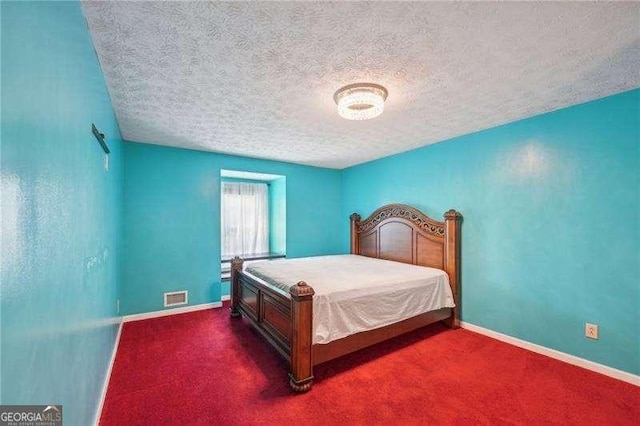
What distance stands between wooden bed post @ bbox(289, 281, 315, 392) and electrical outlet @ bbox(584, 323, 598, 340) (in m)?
2.47

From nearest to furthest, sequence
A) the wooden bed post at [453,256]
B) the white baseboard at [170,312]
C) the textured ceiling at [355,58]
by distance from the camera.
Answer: the textured ceiling at [355,58] → the wooden bed post at [453,256] → the white baseboard at [170,312]

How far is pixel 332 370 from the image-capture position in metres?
2.36

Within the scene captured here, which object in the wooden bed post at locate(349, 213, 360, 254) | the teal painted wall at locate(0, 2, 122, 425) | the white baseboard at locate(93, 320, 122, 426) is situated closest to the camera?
the teal painted wall at locate(0, 2, 122, 425)

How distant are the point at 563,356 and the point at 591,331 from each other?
1.18ft

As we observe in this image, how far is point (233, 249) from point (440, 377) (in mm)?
3860

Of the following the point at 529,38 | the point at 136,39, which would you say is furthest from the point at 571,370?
the point at 136,39

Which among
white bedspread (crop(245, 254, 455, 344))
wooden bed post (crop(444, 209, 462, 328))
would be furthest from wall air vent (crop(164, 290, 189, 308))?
wooden bed post (crop(444, 209, 462, 328))

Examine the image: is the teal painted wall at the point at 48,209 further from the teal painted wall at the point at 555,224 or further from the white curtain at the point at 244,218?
the teal painted wall at the point at 555,224

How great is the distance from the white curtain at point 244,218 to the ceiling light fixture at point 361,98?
3280 millimetres

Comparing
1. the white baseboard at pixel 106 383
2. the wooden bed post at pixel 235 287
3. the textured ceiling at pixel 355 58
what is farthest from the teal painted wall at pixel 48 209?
the wooden bed post at pixel 235 287

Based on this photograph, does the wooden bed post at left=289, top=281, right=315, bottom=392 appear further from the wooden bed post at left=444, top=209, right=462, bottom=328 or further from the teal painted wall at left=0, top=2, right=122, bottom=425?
the wooden bed post at left=444, top=209, right=462, bottom=328

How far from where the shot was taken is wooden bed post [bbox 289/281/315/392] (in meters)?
2.06

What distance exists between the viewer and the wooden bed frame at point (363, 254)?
82.6 inches

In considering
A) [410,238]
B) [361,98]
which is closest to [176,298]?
[410,238]
